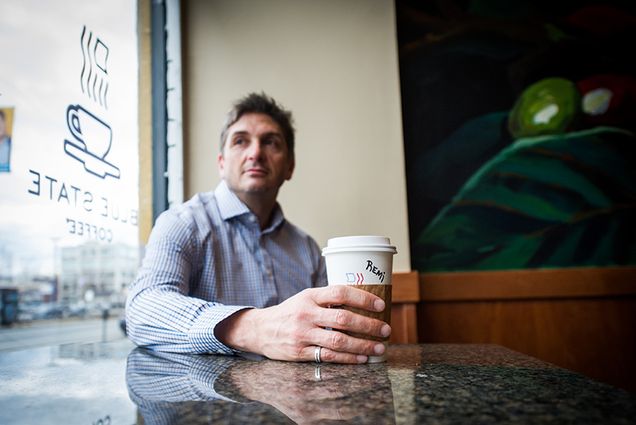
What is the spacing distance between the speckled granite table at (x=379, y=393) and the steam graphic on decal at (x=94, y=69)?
3.17 ft

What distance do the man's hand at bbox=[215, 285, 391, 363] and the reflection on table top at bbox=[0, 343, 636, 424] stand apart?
0.07 feet

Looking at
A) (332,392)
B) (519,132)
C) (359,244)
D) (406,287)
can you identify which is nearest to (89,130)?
(359,244)

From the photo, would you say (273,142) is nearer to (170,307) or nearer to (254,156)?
(254,156)

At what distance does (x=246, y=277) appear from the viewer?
53.6 inches

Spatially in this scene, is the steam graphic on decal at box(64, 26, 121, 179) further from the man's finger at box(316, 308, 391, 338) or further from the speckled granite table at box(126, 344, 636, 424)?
the man's finger at box(316, 308, 391, 338)

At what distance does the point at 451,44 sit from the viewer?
6.81 feet

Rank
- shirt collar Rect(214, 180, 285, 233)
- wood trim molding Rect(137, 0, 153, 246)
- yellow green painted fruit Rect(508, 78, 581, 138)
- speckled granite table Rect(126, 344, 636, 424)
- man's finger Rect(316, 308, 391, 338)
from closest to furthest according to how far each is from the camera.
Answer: speckled granite table Rect(126, 344, 636, 424) → man's finger Rect(316, 308, 391, 338) → shirt collar Rect(214, 180, 285, 233) → wood trim molding Rect(137, 0, 153, 246) → yellow green painted fruit Rect(508, 78, 581, 138)

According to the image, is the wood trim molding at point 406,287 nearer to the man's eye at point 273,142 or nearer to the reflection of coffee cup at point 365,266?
the man's eye at point 273,142

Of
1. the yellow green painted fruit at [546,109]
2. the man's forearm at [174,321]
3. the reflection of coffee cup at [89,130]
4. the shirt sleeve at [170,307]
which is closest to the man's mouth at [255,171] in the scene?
the shirt sleeve at [170,307]

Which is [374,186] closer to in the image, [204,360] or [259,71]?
[259,71]

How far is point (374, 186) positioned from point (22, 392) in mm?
1480

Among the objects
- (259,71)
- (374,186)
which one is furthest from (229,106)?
(374,186)

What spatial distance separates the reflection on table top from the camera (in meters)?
0.39

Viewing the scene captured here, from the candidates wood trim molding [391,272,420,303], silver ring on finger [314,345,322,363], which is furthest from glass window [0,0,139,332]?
wood trim molding [391,272,420,303]
